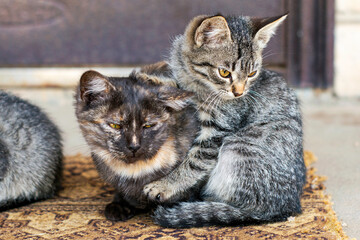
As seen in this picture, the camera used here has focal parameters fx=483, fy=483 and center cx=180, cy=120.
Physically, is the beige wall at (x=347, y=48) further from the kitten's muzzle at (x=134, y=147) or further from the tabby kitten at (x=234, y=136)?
the kitten's muzzle at (x=134, y=147)

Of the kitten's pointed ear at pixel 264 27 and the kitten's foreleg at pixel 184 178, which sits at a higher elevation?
the kitten's pointed ear at pixel 264 27

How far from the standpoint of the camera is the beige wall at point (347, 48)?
5984 mm

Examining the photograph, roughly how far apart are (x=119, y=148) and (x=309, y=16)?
396 cm

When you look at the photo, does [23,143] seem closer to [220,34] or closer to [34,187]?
[34,187]

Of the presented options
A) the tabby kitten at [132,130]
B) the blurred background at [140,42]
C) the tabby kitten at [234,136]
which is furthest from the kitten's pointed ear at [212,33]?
the blurred background at [140,42]

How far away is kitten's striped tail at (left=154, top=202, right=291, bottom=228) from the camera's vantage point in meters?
2.91

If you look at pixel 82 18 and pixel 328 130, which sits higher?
pixel 82 18

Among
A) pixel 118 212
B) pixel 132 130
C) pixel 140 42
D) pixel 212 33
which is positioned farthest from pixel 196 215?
pixel 140 42

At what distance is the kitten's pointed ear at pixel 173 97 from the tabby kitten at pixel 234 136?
267 mm

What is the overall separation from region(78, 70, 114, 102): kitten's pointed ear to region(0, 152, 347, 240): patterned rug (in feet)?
2.62

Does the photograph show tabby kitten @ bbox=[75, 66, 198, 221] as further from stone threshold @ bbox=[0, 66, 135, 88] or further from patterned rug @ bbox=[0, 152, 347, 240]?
stone threshold @ bbox=[0, 66, 135, 88]

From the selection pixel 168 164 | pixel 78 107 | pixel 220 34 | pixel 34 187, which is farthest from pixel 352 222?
pixel 34 187

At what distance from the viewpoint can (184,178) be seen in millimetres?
3076

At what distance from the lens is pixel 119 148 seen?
2.86m
